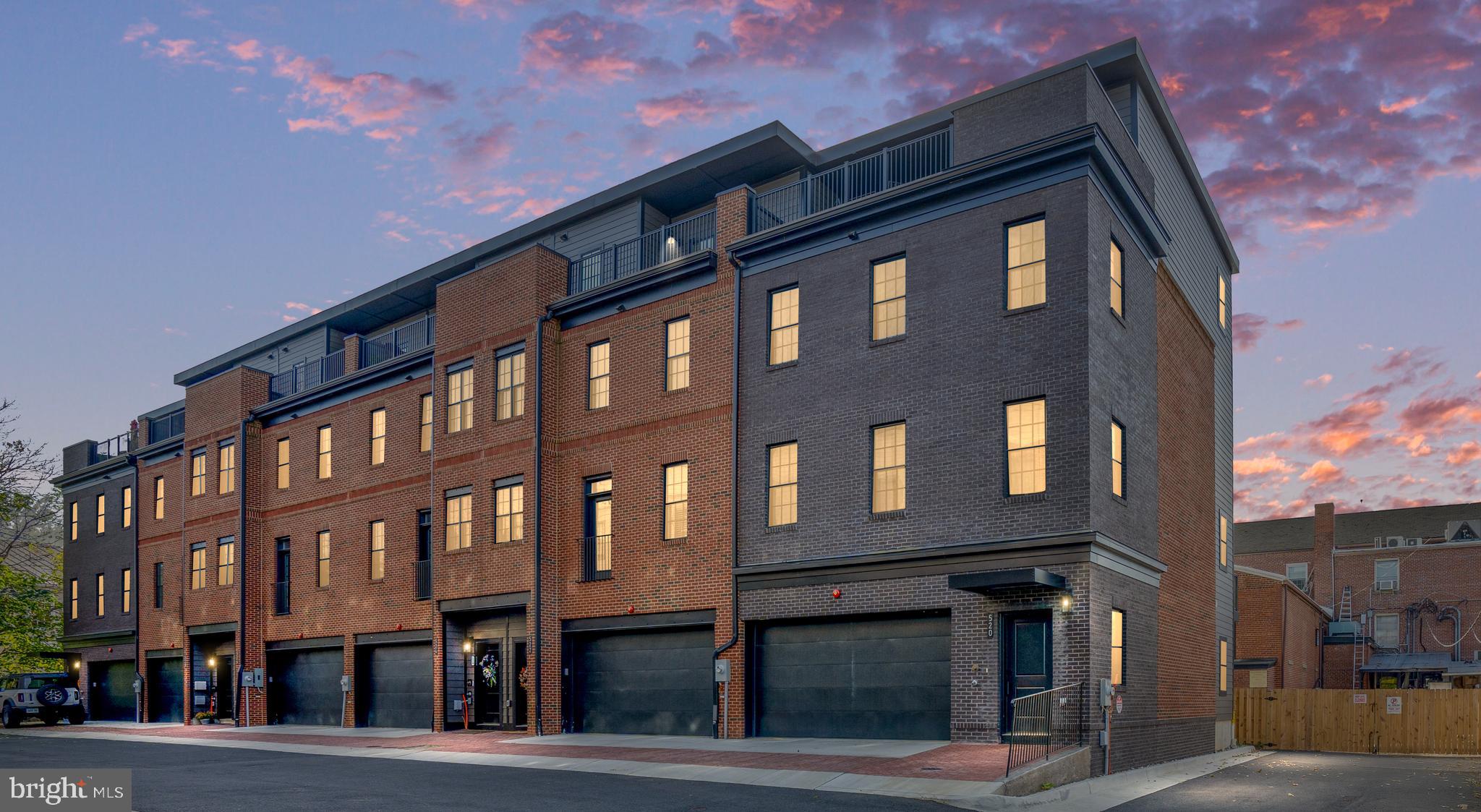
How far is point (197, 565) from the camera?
45.8m

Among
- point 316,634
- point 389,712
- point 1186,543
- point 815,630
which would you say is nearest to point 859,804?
point 815,630

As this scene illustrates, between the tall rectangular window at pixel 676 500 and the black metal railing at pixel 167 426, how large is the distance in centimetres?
2812

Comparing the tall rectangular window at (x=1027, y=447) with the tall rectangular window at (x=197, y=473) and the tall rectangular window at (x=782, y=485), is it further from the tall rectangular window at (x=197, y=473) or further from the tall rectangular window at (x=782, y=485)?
the tall rectangular window at (x=197, y=473)

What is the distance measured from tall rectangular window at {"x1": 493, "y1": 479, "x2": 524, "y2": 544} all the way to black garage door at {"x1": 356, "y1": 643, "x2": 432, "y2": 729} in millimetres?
4997

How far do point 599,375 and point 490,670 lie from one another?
8863 millimetres

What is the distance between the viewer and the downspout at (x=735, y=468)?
26812mm

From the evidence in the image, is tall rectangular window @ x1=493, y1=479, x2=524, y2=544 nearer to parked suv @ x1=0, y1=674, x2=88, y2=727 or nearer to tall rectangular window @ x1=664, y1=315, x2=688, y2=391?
tall rectangular window @ x1=664, y1=315, x2=688, y2=391

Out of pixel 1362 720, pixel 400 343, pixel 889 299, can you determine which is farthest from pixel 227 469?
pixel 1362 720

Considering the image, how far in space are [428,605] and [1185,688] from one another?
20.3 metres

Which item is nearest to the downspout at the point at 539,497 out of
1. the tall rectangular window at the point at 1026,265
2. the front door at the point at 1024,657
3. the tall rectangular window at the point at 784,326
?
the tall rectangular window at the point at 784,326

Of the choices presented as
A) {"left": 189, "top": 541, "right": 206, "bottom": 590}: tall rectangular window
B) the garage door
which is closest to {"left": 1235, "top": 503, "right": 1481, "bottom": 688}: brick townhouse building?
{"left": 189, "top": 541, "right": 206, "bottom": 590}: tall rectangular window

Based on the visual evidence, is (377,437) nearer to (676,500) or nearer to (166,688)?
(676,500)

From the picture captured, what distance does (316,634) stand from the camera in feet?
130

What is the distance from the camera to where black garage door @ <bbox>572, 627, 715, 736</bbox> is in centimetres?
2819
